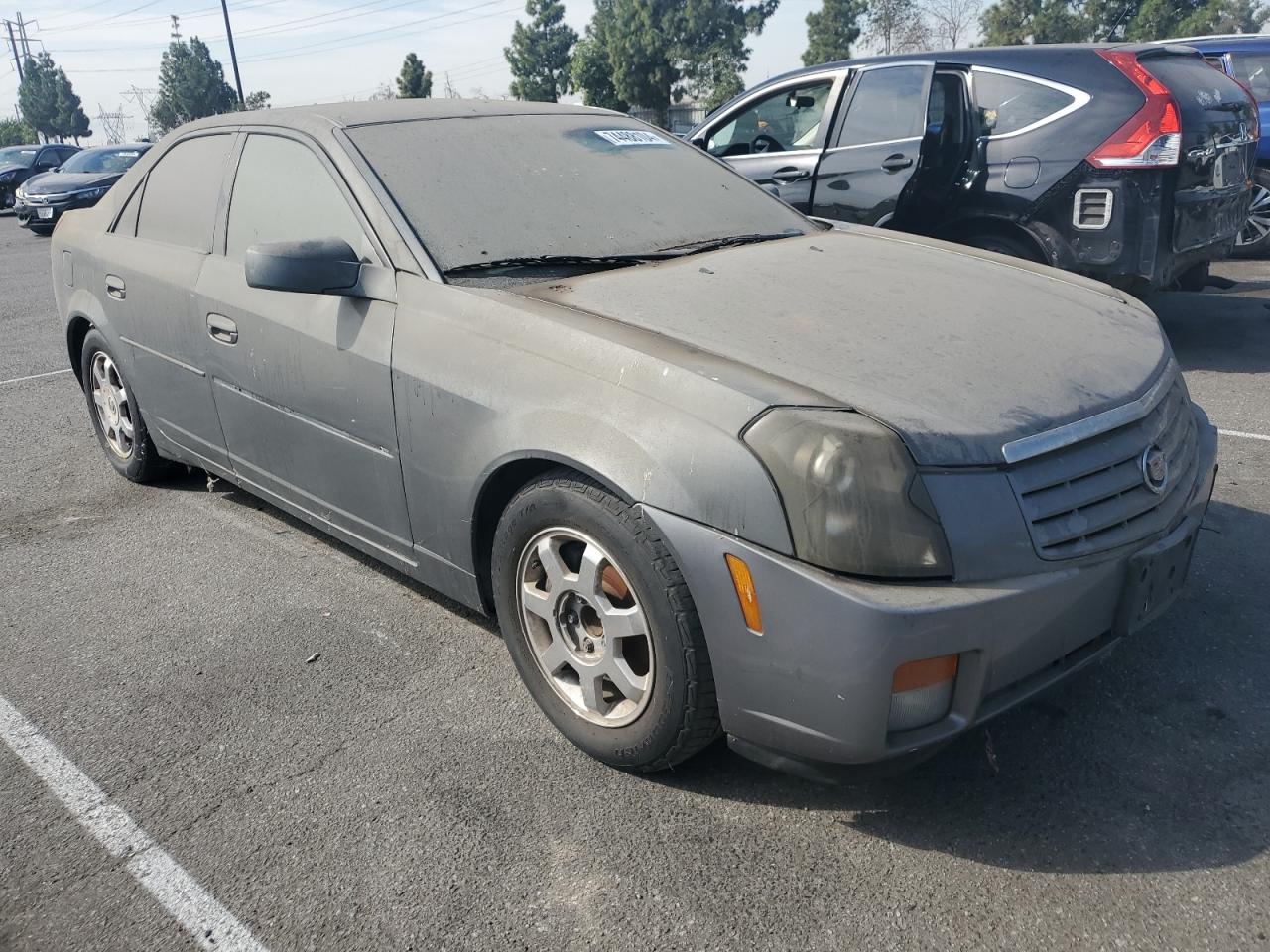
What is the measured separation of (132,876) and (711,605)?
142 centimetres

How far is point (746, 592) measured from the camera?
219cm

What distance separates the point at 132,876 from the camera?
238cm

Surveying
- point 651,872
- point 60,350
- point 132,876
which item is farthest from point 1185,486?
point 60,350

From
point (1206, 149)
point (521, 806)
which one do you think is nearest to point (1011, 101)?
point (1206, 149)

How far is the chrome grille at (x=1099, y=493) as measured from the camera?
7.30 ft

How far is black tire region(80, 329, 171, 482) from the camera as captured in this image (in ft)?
15.3

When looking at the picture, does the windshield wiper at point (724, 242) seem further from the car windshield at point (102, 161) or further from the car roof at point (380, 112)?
the car windshield at point (102, 161)

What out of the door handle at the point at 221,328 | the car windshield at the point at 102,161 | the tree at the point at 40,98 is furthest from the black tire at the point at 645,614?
the tree at the point at 40,98

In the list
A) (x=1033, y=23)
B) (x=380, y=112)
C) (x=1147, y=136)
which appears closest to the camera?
(x=380, y=112)

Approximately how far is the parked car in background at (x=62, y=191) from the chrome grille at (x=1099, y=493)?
19092 mm

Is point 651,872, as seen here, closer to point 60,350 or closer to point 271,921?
point 271,921

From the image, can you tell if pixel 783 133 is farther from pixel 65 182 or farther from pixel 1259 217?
pixel 65 182

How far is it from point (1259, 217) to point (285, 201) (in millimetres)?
8583

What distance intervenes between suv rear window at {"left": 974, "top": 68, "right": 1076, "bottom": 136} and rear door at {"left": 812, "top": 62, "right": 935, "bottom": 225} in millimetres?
319
